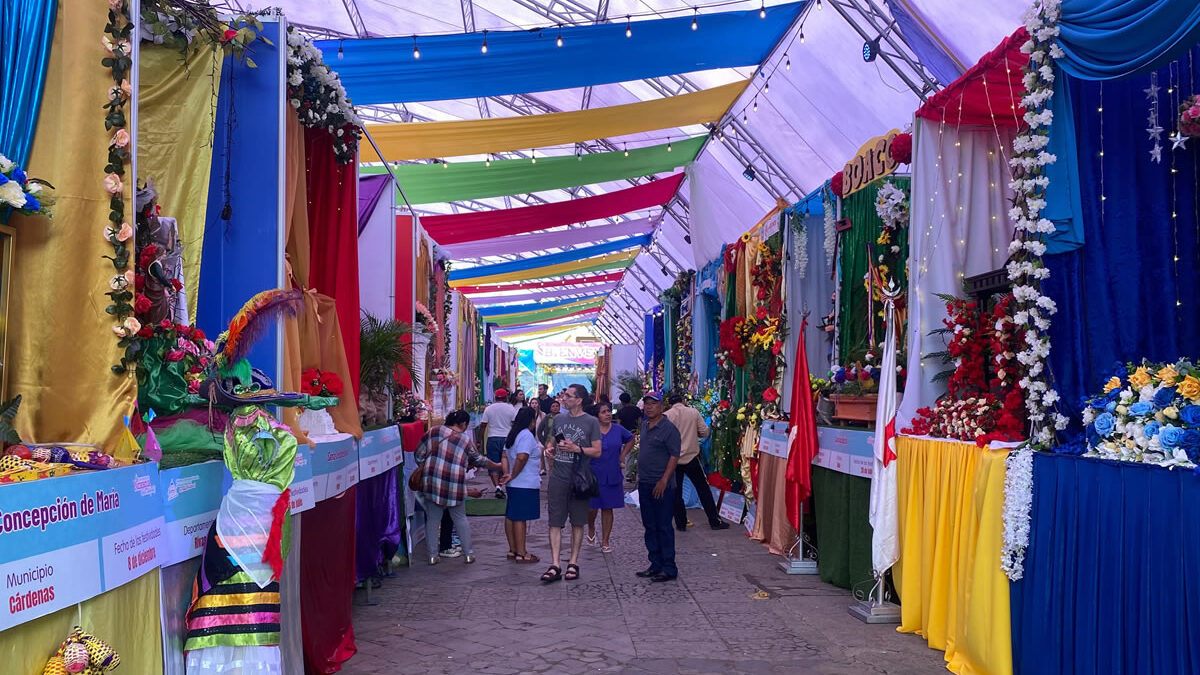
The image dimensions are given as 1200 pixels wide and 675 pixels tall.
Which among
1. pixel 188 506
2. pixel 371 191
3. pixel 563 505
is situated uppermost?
pixel 371 191

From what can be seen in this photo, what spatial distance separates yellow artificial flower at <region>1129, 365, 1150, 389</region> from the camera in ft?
14.9

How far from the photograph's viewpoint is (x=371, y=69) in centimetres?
959

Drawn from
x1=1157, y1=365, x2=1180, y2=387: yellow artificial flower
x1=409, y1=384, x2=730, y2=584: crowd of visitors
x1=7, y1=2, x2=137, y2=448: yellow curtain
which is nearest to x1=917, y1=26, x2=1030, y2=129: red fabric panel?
x1=1157, y1=365, x2=1180, y2=387: yellow artificial flower

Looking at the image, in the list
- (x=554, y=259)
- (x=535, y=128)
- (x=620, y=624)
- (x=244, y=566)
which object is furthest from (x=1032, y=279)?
(x=554, y=259)

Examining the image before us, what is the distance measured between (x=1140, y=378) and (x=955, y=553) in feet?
5.80

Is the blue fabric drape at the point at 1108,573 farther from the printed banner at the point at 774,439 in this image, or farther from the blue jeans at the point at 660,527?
the printed banner at the point at 774,439

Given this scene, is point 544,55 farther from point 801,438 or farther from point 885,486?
point 885,486

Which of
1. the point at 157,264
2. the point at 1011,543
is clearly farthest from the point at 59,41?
the point at 1011,543

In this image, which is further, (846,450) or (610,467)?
(610,467)

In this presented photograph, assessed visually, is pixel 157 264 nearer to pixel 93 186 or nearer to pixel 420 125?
pixel 93 186

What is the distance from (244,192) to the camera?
231 inches

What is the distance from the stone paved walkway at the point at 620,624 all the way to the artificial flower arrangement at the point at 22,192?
3.15 metres

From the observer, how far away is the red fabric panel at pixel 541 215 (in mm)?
15688

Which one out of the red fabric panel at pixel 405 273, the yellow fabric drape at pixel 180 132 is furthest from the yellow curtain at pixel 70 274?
the red fabric panel at pixel 405 273
